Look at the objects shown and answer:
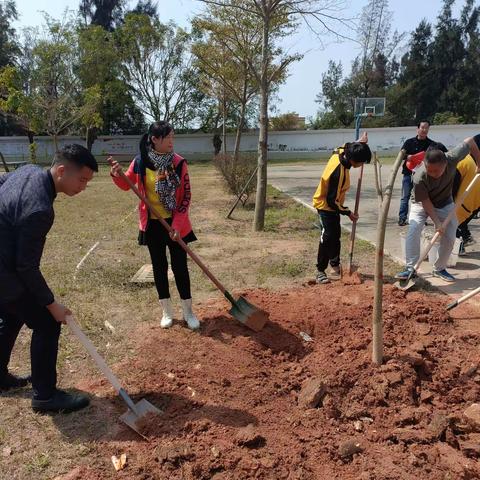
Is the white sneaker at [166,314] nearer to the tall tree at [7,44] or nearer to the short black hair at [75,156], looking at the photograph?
the short black hair at [75,156]

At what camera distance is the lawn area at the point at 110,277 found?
271 centimetres

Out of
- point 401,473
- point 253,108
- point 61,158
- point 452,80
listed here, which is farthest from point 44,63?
point 452,80

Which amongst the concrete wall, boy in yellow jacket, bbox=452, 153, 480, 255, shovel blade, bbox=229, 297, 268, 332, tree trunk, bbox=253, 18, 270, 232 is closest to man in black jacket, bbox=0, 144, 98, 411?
shovel blade, bbox=229, 297, 268, 332

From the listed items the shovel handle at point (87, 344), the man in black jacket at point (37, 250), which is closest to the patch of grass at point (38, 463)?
the man in black jacket at point (37, 250)

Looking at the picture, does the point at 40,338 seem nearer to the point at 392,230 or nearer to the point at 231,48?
the point at 392,230

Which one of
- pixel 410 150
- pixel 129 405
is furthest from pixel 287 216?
pixel 129 405

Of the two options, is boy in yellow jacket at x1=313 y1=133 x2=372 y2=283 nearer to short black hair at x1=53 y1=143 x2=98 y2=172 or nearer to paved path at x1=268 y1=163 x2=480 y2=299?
paved path at x1=268 y1=163 x2=480 y2=299

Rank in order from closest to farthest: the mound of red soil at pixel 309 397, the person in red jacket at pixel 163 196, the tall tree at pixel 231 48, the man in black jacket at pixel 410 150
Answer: the mound of red soil at pixel 309 397
the person in red jacket at pixel 163 196
the man in black jacket at pixel 410 150
the tall tree at pixel 231 48

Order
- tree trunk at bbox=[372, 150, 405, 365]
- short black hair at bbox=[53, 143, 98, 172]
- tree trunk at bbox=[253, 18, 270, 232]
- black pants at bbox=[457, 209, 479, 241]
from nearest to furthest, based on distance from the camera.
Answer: short black hair at bbox=[53, 143, 98, 172], tree trunk at bbox=[372, 150, 405, 365], black pants at bbox=[457, 209, 479, 241], tree trunk at bbox=[253, 18, 270, 232]

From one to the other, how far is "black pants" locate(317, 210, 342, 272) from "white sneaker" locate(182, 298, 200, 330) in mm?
1756

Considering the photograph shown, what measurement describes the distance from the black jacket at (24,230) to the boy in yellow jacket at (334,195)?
9.67ft

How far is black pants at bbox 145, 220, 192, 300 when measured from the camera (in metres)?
3.88

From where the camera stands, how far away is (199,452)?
2504mm

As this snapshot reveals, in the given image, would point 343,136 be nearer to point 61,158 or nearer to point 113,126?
point 113,126
